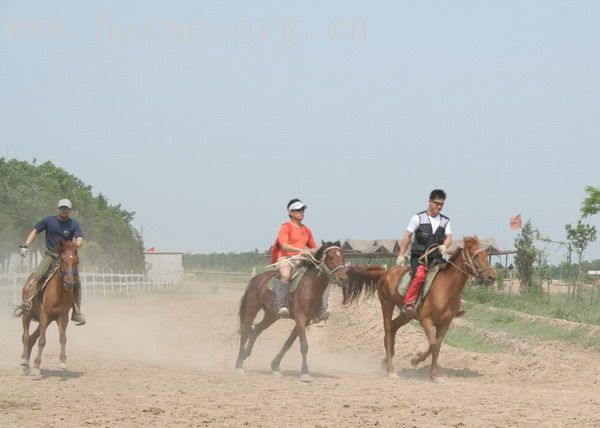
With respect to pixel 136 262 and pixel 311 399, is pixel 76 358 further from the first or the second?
pixel 136 262

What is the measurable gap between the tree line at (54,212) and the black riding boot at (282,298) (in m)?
37.1

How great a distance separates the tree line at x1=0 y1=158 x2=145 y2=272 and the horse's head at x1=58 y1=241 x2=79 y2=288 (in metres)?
36.5

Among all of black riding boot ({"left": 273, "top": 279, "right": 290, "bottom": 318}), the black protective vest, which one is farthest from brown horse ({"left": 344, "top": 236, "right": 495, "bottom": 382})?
black riding boot ({"left": 273, "top": 279, "right": 290, "bottom": 318})

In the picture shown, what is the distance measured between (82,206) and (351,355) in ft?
176

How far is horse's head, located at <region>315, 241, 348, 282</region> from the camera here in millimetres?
13102

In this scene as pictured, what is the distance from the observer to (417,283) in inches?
533

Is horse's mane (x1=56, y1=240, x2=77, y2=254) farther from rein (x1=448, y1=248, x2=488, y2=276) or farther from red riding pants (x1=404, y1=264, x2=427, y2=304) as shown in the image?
rein (x1=448, y1=248, x2=488, y2=276)

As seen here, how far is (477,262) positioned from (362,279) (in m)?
2.50

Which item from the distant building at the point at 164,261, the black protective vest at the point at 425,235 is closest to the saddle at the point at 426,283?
the black protective vest at the point at 425,235

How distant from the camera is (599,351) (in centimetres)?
1594

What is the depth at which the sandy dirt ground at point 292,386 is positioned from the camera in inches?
361

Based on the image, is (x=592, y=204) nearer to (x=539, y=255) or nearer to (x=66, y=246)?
(x=539, y=255)

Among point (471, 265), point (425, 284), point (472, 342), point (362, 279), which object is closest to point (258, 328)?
point (362, 279)

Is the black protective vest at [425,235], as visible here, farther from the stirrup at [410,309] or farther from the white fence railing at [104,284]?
A: the white fence railing at [104,284]
